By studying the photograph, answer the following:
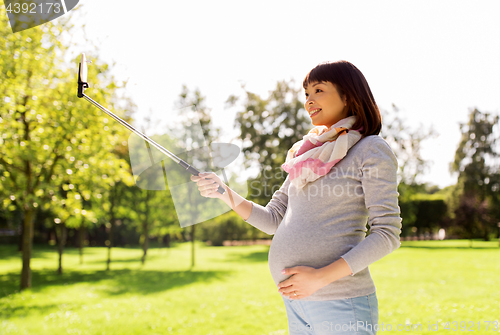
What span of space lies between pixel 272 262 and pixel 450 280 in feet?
35.5

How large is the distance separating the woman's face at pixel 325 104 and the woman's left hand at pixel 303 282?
0.62 m

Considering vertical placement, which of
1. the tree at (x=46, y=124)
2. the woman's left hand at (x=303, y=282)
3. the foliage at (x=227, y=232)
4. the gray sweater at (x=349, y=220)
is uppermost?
the tree at (x=46, y=124)

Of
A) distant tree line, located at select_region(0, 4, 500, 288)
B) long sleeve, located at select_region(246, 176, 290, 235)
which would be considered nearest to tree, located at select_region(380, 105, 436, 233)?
distant tree line, located at select_region(0, 4, 500, 288)

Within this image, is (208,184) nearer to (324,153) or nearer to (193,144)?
(324,153)

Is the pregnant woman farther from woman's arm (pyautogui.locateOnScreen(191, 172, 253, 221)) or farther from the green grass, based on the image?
the green grass

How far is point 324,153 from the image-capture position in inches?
53.2

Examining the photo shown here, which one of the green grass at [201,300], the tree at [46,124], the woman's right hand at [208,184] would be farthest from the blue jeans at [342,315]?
the tree at [46,124]

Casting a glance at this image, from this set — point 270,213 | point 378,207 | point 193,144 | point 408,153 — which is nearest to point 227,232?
point 408,153

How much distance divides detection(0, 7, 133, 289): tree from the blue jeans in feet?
21.9

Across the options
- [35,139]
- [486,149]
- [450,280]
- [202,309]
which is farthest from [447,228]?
[35,139]

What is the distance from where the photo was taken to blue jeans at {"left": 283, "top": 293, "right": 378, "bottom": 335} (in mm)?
1260

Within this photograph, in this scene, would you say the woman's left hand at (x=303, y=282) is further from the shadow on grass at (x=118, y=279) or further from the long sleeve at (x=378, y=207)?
the shadow on grass at (x=118, y=279)

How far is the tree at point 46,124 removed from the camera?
7.13 meters

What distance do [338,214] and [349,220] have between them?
50mm
